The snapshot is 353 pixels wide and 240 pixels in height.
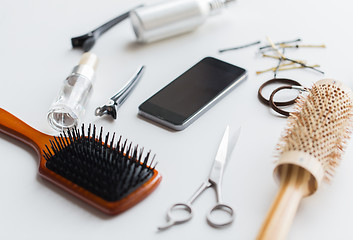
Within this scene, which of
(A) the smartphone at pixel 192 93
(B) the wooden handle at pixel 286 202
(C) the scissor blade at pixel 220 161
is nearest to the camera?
(B) the wooden handle at pixel 286 202

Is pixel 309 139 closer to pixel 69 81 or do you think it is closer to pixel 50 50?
pixel 69 81

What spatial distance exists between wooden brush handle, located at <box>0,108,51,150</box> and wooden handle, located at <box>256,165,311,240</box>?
0.39 meters

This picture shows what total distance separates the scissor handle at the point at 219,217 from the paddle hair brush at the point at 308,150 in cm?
7

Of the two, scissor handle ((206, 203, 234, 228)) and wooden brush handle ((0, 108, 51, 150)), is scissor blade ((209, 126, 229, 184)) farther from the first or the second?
wooden brush handle ((0, 108, 51, 150))

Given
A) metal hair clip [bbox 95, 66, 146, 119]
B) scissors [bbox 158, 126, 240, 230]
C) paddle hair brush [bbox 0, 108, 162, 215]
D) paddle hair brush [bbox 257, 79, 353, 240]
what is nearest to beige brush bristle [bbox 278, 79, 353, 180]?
paddle hair brush [bbox 257, 79, 353, 240]

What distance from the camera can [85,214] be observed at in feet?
2.33

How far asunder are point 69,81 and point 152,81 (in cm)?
16

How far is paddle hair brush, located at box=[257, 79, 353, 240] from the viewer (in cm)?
64

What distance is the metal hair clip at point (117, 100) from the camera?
2.87 ft

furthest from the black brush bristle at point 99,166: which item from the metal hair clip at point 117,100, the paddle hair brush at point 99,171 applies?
the metal hair clip at point 117,100

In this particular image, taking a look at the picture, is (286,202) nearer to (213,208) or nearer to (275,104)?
(213,208)

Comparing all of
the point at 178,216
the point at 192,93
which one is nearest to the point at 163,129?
the point at 192,93

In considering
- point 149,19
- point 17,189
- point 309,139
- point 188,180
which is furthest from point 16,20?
point 309,139

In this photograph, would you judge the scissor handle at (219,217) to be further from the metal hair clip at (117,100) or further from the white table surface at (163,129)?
the metal hair clip at (117,100)
